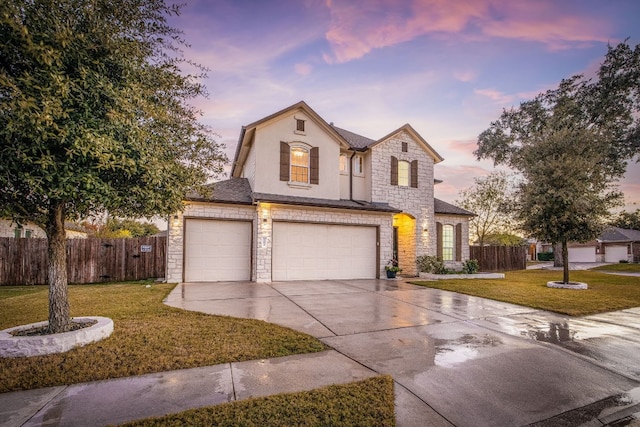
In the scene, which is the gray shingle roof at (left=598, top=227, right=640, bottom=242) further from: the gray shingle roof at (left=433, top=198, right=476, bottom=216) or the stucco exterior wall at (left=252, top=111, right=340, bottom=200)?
the stucco exterior wall at (left=252, top=111, right=340, bottom=200)

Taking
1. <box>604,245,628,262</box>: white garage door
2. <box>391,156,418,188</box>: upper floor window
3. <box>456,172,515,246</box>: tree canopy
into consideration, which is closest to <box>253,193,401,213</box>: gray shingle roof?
<box>391,156,418,188</box>: upper floor window

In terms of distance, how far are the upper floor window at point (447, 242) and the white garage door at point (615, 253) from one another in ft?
108

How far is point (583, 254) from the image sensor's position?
37594 millimetres

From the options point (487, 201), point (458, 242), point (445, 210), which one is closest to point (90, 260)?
point (445, 210)

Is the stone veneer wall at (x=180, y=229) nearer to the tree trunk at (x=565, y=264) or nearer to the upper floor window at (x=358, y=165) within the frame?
the upper floor window at (x=358, y=165)

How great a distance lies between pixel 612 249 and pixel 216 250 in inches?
1810

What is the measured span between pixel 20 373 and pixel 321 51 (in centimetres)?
1193

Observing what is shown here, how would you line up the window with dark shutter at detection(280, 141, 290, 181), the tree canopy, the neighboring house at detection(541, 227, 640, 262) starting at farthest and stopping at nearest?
the neighboring house at detection(541, 227, 640, 262), the tree canopy, the window with dark shutter at detection(280, 141, 290, 181)

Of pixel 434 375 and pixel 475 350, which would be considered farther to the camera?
pixel 475 350

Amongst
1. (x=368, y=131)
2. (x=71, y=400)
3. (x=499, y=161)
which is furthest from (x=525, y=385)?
(x=499, y=161)

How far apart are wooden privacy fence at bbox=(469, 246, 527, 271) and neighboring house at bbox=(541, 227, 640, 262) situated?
64.0 ft

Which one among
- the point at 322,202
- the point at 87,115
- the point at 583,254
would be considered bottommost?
the point at 583,254

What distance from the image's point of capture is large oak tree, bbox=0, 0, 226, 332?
347 cm

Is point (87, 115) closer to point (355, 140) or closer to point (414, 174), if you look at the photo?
point (355, 140)
